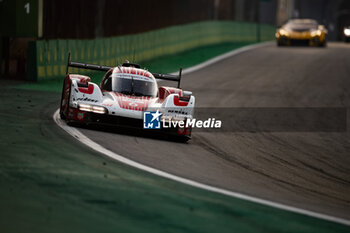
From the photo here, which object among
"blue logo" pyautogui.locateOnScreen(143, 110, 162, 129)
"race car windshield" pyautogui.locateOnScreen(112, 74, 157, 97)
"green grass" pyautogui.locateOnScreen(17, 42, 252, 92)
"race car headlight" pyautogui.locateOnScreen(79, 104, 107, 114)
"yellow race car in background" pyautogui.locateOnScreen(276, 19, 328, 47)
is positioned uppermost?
"race car windshield" pyautogui.locateOnScreen(112, 74, 157, 97)

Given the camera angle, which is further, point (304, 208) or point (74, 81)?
point (74, 81)

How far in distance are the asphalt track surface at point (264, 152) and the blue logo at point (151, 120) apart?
9.2 inches

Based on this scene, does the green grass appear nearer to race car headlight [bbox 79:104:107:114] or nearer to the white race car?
the white race car

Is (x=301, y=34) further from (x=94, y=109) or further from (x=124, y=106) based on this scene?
(x=94, y=109)

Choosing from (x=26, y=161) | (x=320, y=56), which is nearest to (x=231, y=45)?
(x=320, y=56)

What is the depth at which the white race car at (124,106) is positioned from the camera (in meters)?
12.3

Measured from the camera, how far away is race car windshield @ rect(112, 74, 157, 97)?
13391 mm

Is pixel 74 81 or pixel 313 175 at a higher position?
pixel 74 81

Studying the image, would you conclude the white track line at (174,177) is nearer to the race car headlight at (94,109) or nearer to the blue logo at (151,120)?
the race car headlight at (94,109)

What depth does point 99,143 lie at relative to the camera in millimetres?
11055

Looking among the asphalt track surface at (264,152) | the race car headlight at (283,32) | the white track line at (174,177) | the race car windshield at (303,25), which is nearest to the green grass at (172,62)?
the race car headlight at (283,32)

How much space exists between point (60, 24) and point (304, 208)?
22.6 metres

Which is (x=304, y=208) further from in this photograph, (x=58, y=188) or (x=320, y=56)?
(x=320, y=56)

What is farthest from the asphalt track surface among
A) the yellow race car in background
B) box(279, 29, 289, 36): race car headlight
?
box(279, 29, 289, 36): race car headlight
